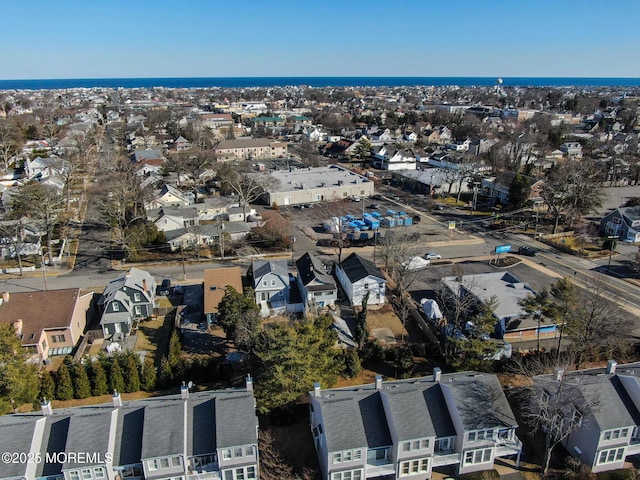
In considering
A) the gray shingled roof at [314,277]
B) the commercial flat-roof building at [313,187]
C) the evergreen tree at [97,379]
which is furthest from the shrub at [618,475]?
the commercial flat-roof building at [313,187]

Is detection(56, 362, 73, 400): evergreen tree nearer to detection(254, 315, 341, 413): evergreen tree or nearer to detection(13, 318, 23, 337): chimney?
detection(13, 318, 23, 337): chimney

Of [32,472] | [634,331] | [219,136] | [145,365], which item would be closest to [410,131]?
[219,136]

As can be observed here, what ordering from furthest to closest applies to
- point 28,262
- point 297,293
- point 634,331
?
point 28,262 → point 297,293 → point 634,331

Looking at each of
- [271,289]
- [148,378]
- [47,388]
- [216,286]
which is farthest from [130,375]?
[271,289]

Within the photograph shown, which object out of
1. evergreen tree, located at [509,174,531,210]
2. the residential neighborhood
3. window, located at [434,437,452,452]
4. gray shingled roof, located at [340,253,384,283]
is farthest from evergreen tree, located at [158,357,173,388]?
evergreen tree, located at [509,174,531,210]

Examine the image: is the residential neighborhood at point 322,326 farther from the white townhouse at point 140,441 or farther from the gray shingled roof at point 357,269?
the gray shingled roof at point 357,269

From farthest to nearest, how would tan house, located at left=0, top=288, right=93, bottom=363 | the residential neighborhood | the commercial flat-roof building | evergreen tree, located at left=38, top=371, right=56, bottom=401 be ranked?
1. the commercial flat-roof building
2. tan house, located at left=0, top=288, right=93, bottom=363
3. evergreen tree, located at left=38, top=371, right=56, bottom=401
4. the residential neighborhood

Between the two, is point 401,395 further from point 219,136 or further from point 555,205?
point 219,136
